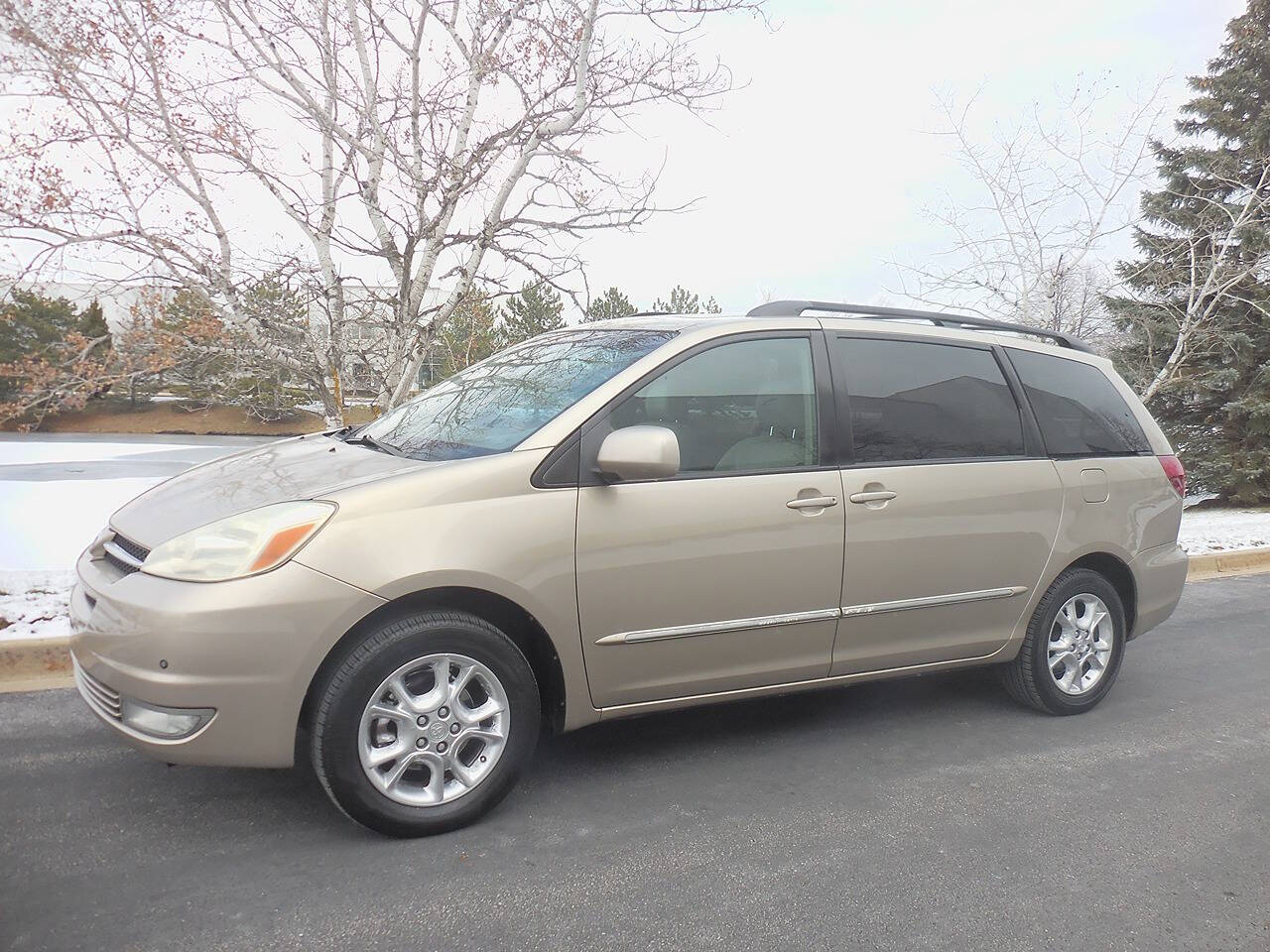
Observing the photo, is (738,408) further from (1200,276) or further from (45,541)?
(1200,276)

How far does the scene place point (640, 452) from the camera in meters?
3.13

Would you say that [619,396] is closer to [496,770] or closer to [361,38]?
[496,770]

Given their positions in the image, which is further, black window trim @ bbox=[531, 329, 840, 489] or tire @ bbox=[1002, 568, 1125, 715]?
tire @ bbox=[1002, 568, 1125, 715]

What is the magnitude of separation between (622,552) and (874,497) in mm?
1121

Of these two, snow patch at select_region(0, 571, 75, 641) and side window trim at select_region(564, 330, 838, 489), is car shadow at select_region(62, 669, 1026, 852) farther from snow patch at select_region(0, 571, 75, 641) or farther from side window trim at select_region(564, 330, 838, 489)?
snow patch at select_region(0, 571, 75, 641)

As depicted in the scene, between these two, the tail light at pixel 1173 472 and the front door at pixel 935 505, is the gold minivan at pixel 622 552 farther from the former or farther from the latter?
the tail light at pixel 1173 472

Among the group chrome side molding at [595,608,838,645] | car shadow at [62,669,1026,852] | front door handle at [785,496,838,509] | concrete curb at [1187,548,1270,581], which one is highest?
front door handle at [785,496,838,509]

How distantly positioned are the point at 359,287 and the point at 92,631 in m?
4.54

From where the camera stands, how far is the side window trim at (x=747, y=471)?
326cm

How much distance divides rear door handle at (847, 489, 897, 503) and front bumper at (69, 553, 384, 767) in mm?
1849

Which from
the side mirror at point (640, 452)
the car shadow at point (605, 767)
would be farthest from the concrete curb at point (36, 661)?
the side mirror at point (640, 452)

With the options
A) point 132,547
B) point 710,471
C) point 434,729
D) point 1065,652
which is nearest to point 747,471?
point 710,471

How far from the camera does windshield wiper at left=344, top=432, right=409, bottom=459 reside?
11.7 ft

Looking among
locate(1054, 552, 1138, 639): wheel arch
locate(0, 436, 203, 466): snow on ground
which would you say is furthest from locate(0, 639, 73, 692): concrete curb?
locate(0, 436, 203, 466): snow on ground
